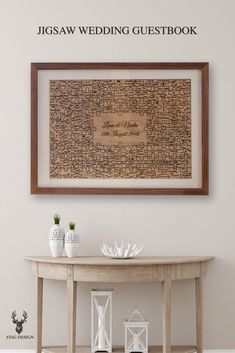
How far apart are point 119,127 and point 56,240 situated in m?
0.82

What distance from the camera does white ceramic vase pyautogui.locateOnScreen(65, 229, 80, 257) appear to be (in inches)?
177

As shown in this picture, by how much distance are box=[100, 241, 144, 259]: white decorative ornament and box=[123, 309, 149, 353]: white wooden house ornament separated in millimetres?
364

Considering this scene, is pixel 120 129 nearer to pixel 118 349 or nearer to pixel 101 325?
pixel 101 325

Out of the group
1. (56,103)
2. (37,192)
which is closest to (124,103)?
(56,103)

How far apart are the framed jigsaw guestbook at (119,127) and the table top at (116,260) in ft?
1.48

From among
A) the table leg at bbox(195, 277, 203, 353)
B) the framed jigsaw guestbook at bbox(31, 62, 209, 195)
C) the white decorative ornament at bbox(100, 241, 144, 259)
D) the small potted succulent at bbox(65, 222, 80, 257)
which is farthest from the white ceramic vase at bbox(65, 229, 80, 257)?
the table leg at bbox(195, 277, 203, 353)

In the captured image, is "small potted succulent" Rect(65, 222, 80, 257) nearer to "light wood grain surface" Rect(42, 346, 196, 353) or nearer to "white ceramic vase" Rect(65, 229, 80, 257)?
"white ceramic vase" Rect(65, 229, 80, 257)

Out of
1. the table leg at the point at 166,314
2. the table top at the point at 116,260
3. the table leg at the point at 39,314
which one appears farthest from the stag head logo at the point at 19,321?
the table leg at the point at 166,314

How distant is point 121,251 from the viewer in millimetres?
4469

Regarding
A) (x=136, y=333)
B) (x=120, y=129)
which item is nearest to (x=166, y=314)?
(x=136, y=333)

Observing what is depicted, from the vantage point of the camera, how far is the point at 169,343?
14.2ft

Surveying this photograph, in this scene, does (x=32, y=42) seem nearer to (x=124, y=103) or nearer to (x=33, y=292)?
(x=124, y=103)

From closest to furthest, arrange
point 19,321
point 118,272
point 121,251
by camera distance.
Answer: point 118,272, point 121,251, point 19,321

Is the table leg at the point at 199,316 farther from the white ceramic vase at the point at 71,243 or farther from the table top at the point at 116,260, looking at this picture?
the white ceramic vase at the point at 71,243
